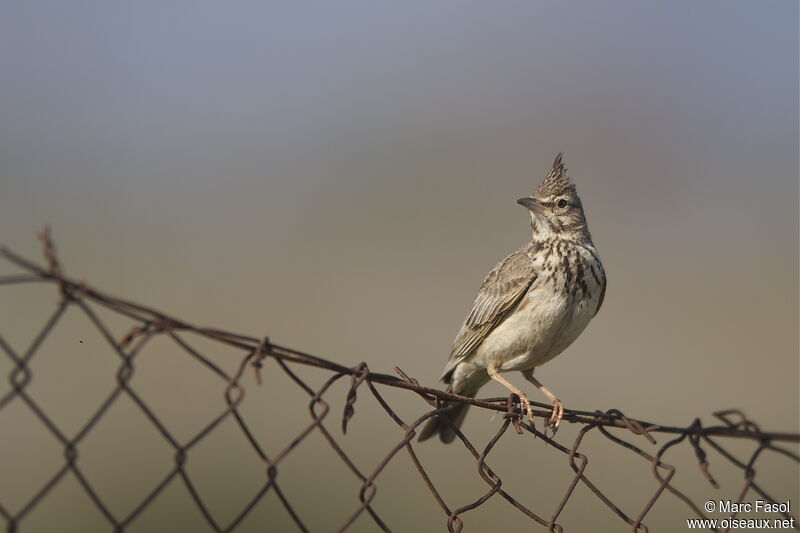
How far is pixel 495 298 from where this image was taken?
18.1 ft

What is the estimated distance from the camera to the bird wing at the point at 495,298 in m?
5.41

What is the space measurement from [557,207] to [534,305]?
881mm

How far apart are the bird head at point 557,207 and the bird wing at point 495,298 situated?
0.55ft

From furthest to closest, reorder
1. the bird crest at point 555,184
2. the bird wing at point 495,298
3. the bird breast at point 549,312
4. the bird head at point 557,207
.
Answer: the bird crest at point 555,184 → the bird head at point 557,207 → the bird wing at point 495,298 → the bird breast at point 549,312

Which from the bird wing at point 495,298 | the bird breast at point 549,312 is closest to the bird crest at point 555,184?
the bird wing at point 495,298

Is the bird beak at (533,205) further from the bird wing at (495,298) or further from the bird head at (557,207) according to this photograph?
the bird wing at (495,298)

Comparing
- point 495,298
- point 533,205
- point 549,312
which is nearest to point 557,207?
point 533,205

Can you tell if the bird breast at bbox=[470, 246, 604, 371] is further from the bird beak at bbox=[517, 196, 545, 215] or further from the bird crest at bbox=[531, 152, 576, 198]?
the bird crest at bbox=[531, 152, 576, 198]

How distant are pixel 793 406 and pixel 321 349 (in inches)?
266

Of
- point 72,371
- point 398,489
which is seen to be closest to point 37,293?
point 72,371

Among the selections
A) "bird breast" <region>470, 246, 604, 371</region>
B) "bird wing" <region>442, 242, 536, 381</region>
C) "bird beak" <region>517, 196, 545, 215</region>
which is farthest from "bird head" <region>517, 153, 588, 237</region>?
"bird breast" <region>470, 246, 604, 371</region>

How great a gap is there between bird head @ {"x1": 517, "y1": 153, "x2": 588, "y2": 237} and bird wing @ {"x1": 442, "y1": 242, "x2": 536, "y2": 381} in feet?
0.55

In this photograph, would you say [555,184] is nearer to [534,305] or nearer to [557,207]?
[557,207]

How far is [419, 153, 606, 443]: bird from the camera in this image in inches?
208
